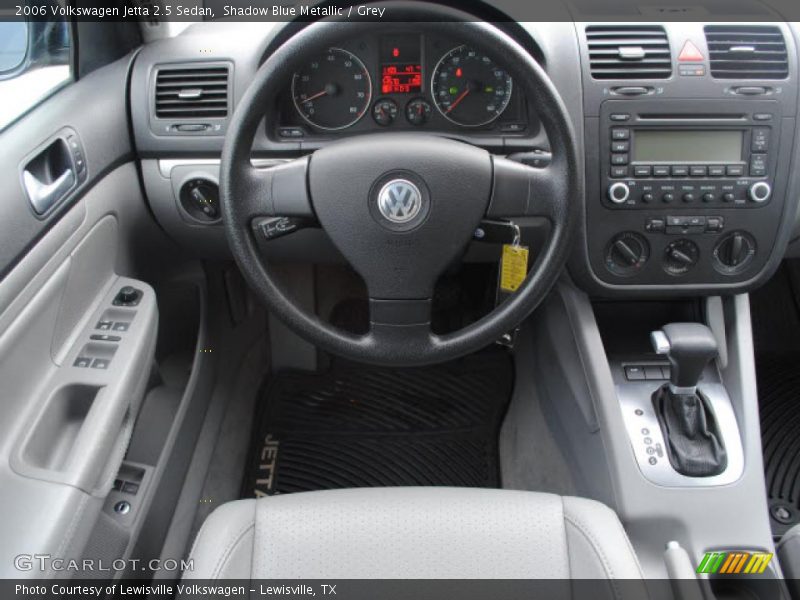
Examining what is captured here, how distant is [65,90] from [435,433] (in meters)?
1.18

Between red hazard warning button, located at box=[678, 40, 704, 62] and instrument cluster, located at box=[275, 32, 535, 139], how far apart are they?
30cm

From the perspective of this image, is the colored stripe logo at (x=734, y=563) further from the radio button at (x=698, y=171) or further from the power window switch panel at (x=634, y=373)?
the radio button at (x=698, y=171)

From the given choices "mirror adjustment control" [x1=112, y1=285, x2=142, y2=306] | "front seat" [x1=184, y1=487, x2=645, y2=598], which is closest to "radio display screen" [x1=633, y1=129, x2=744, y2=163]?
"front seat" [x1=184, y1=487, x2=645, y2=598]

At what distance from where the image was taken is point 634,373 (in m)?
1.47

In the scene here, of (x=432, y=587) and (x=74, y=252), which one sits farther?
(x=74, y=252)

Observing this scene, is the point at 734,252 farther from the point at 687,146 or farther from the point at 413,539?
the point at 413,539

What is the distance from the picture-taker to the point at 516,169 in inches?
43.6

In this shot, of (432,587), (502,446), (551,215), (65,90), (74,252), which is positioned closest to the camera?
(432,587)

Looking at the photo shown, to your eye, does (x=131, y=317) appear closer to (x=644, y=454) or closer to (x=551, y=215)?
(x=551, y=215)

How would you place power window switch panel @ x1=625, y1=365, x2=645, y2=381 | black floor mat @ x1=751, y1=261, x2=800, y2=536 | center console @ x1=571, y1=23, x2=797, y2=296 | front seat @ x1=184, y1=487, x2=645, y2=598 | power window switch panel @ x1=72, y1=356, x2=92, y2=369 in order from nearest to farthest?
front seat @ x1=184, y1=487, x2=645, y2=598, power window switch panel @ x1=72, y1=356, x2=92, y2=369, center console @ x1=571, y1=23, x2=797, y2=296, power window switch panel @ x1=625, y1=365, x2=645, y2=381, black floor mat @ x1=751, y1=261, x2=800, y2=536

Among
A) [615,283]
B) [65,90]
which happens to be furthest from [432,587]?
[65,90]

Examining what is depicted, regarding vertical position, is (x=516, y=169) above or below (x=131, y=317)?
above

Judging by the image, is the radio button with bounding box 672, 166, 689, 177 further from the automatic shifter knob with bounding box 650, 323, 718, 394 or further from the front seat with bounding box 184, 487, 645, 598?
the front seat with bounding box 184, 487, 645, 598

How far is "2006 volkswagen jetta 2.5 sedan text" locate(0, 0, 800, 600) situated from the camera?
40.3 inches
